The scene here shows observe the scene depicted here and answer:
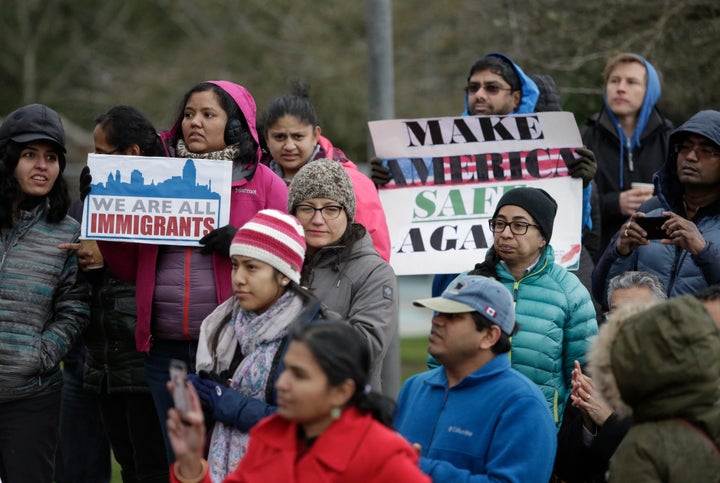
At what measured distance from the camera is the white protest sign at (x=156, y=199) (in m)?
5.97

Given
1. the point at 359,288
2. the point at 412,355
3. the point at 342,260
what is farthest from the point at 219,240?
the point at 412,355

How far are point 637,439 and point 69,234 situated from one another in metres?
3.33

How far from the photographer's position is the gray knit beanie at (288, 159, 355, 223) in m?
5.70

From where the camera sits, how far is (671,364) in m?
4.09

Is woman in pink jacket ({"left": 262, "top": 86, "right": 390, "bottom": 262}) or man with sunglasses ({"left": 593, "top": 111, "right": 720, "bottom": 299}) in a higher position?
woman in pink jacket ({"left": 262, "top": 86, "right": 390, "bottom": 262})

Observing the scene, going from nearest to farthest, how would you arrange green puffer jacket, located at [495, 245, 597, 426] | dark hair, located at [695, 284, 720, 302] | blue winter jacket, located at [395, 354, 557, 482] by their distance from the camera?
blue winter jacket, located at [395, 354, 557, 482] < dark hair, located at [695, 284, 720, 302] < green puffer jacket, located at [495, 245, 597, 426]

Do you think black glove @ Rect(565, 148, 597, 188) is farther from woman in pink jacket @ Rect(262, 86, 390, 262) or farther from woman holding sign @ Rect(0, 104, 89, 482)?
woman holding sign @ Rect(0, 104, 89, 482)

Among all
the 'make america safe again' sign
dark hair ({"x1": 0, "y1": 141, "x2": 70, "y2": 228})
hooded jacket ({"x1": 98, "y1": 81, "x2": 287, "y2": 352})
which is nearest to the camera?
hooded jacket ({"x1": 98, "y1": 81, "x2": 287, "y2": 352})

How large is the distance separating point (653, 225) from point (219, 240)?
2100 mm

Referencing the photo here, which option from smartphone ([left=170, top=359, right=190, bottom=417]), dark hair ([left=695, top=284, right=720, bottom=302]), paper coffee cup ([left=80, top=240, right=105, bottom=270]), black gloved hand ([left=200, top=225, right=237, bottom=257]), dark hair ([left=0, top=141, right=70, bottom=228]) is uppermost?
dark hair ([left=0, top=141, right=70, bottom=228])

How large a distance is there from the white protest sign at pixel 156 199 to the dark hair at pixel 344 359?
1.88m

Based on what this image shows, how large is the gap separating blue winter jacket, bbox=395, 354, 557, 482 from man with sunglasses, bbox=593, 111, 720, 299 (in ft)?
4.93

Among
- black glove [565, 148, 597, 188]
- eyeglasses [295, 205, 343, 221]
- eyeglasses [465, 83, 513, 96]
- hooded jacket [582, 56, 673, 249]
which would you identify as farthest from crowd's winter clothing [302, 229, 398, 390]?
hooded jacket [582, 56, 673, 249]

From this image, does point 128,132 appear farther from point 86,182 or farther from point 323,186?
point 323,186
